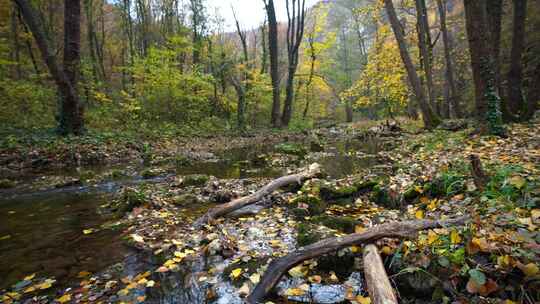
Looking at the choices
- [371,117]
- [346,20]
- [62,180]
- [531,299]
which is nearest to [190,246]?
[531,299]

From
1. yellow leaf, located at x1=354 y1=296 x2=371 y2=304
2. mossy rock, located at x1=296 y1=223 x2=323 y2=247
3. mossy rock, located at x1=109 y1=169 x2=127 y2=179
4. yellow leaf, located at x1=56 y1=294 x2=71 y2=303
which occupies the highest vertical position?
mossy rock, located at x1=109 y1=169 x2=127 y2=179

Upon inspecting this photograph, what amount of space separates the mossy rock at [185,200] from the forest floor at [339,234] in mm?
36

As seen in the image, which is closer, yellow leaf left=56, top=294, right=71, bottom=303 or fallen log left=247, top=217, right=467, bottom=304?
fallen log left=247, top=217, right=467, bottom=304

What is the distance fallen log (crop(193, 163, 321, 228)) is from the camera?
4637 millimetres

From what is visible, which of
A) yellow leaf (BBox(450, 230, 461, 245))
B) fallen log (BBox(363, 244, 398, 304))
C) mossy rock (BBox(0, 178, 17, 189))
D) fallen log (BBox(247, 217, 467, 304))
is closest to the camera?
fallen log (BBox(363, 244, 398, 304))

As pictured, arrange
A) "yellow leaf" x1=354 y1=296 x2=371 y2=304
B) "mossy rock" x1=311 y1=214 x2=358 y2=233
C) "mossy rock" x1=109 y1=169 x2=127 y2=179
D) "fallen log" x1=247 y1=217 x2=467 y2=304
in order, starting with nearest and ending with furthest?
"yellow leaf" x1=354 y1=296 x2=371 y2=304 < "fallen log" x1=247 y1=217 x2=467 y2=304 < "mossy rock" x1=311 y1=214 x2=358 y2=233 < "mossy rock" x1=109 y1=169 x2=127 y2=179

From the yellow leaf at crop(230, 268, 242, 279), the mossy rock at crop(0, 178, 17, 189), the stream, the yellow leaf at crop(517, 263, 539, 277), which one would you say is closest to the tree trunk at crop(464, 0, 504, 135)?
the stream

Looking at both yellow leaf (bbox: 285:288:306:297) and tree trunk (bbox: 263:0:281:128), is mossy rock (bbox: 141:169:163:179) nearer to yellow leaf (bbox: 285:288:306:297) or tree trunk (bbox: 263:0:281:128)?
yellow leaf (bbox: 285:288:306:297)

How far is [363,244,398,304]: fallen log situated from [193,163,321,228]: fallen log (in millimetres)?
2634

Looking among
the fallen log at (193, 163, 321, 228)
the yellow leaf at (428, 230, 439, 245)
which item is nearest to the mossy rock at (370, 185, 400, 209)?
the fallen log at (193, 163, 321, 228)

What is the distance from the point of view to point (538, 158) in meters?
4.30

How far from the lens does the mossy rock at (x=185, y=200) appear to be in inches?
227

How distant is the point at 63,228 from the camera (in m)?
4.65

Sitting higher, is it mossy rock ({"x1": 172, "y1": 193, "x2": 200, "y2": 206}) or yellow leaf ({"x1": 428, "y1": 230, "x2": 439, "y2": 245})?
yellow leaf ({"x1": 428, "y1": 230, "x2": 439, "y2": 245})
